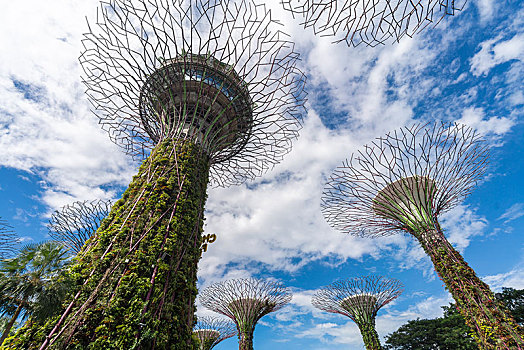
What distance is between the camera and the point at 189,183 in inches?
201

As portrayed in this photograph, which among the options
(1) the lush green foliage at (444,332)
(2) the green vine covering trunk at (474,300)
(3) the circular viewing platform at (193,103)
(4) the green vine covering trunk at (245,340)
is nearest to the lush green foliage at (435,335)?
(1) the lush green foliage at (444,332)

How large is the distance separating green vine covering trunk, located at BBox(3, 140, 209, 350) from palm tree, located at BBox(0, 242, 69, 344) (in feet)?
0.63

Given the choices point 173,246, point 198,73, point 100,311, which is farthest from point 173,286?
point 198,73

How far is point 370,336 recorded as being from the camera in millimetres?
14641

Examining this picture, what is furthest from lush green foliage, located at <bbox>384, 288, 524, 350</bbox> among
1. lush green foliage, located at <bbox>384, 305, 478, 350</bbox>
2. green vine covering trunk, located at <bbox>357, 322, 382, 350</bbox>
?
green vine covering trunk, located at <bbox>357, 322, 382, 350</bbox>

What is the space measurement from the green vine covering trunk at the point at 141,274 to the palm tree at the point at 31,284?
0.19 meters

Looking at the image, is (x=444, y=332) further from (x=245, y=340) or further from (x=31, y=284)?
(x=31, y=284)

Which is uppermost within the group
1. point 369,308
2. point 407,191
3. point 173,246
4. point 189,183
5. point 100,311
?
point 407,191

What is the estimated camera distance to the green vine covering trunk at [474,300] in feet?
18.7

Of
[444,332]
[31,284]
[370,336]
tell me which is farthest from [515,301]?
[31,284]

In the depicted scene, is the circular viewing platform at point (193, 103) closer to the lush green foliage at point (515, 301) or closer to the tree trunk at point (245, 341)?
the tree trunk at point (245, 341)

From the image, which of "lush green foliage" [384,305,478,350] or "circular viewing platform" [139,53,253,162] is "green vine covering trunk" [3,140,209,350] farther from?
"lush green foliage" [384,305,478,350]

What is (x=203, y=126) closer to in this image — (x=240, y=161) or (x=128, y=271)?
(x=240, y=161)

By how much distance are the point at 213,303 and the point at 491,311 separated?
15.0m
